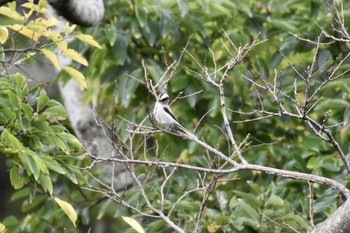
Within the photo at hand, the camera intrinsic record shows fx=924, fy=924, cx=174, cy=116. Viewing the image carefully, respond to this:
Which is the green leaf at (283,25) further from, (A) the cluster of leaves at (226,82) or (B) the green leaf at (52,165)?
(B) the green leaf at (52,165)

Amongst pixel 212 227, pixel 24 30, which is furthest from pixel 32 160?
pixel 212 227

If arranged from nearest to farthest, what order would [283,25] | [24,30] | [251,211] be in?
[24,30], [251,211], [283,25]

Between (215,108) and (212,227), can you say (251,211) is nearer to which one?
(212,227)

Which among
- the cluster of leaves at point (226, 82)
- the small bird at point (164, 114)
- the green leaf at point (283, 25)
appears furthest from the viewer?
the green leaf at point (283, 25)

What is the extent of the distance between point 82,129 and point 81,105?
170mm

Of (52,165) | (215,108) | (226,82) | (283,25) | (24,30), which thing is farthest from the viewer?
(226,82)

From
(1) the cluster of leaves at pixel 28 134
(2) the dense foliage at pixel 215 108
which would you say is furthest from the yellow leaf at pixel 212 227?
(1) the cluster of leaves at pixel 28 134

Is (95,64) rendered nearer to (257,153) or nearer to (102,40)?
(102,40)

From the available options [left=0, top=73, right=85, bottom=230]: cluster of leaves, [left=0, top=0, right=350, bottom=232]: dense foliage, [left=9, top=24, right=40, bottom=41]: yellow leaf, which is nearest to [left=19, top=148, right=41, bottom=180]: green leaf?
[left=0, top=73, right=85, bottom=230]: cluster of leaves

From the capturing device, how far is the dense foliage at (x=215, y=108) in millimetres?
4160

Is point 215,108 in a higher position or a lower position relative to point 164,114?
lower

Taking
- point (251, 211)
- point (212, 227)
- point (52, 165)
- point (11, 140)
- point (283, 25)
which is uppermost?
point (11, 140)

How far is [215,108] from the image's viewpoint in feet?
15.4

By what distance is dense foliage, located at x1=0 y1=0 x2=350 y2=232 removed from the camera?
416 cm
